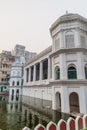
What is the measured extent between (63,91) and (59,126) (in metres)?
10.7

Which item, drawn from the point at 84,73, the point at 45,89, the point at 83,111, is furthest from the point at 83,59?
the point at 45,89

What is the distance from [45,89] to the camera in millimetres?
26156

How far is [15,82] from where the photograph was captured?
40844mm

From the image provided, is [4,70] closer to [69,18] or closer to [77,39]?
[69,18]

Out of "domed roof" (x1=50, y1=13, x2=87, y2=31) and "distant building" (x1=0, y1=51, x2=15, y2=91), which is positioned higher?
"domed roof" (x1=50, y1=13, x2=87, y2=31)

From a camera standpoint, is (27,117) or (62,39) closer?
(27,117)

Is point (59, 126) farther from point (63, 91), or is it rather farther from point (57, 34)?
point (57, 34)

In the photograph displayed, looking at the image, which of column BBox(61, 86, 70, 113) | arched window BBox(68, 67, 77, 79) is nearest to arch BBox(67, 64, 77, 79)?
arched window BBox(68, 67, 77, 79)

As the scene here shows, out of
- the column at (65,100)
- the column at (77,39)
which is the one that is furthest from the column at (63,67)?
the column at (77,39)

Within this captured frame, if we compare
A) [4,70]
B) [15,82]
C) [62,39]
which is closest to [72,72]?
[62,39]

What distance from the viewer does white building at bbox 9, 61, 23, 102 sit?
40094 millimetres

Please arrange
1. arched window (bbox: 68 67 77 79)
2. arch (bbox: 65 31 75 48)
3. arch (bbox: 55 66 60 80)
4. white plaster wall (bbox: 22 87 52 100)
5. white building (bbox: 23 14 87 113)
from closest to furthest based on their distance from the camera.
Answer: white building (bbox: 23 14 87 113) → arched window (bbox: 68 67 77 79) → arch (bbox: 65 31 75 48) → arch (bbox: 55 66 60 80) → white plaster wall (bbox: 22 87 52 100)

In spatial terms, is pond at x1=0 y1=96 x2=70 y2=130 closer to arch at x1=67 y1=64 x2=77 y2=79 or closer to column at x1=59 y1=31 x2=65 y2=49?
arch at x1=67 y1=64 x2=77 y2=79

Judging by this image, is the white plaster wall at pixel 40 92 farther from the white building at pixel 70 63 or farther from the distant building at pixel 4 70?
the distant building at pixel 4 70
